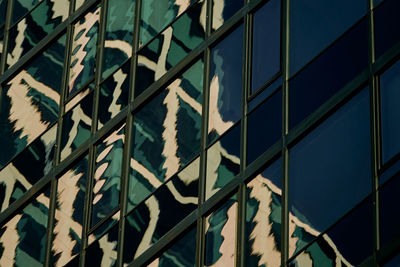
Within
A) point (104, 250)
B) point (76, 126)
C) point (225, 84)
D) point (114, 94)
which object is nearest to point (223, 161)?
point (225, 84)

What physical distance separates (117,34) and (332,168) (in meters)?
7.10

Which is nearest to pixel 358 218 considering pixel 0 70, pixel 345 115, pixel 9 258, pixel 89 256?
pixel 345 115

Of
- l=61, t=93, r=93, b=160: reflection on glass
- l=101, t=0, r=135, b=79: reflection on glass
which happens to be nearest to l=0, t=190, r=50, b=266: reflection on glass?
l=61, t=93, r=93, b=160: reflection on glass

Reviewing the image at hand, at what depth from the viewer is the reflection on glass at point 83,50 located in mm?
27953

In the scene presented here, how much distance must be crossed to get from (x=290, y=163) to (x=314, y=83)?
4.79ft

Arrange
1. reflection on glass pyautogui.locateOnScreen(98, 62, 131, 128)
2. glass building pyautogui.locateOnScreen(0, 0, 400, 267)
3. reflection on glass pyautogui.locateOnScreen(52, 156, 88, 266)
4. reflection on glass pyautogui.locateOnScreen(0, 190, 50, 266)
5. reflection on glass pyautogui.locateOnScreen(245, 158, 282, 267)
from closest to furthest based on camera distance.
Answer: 1. glass building pyautogui.locateOnScreen(0, 0, 400, 267)
2. reflection on glass pyautogui.locateOnScreen(245, 158, 282, 267)
3. reflection on glass pyautogui.locateOnScreen(52, 156, 88, 266)
4. reflection on glass pyautogui.locateOnScreen(0, 190, 50, 266)
5. reflection on glass pyautogui.locateOnScreen(98, 62, 131, 128)

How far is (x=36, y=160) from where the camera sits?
27.8 metres

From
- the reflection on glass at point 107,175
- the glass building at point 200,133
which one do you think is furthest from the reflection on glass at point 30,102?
the reflection on glass at point 107,175

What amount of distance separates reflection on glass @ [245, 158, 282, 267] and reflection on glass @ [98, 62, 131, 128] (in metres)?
4.22

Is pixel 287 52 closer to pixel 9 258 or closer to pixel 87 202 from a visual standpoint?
pixel 87 202

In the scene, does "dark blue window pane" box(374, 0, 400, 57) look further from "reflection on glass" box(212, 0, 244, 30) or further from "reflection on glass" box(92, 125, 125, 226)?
"reflection on glass" box(92, 125, 125, 226)

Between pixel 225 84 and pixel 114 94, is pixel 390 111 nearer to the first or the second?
pixel 225 84

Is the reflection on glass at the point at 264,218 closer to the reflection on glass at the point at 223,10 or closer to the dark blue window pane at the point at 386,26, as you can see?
the dark blue window pane at the point at 386,26

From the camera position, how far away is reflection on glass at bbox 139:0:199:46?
26841mm
